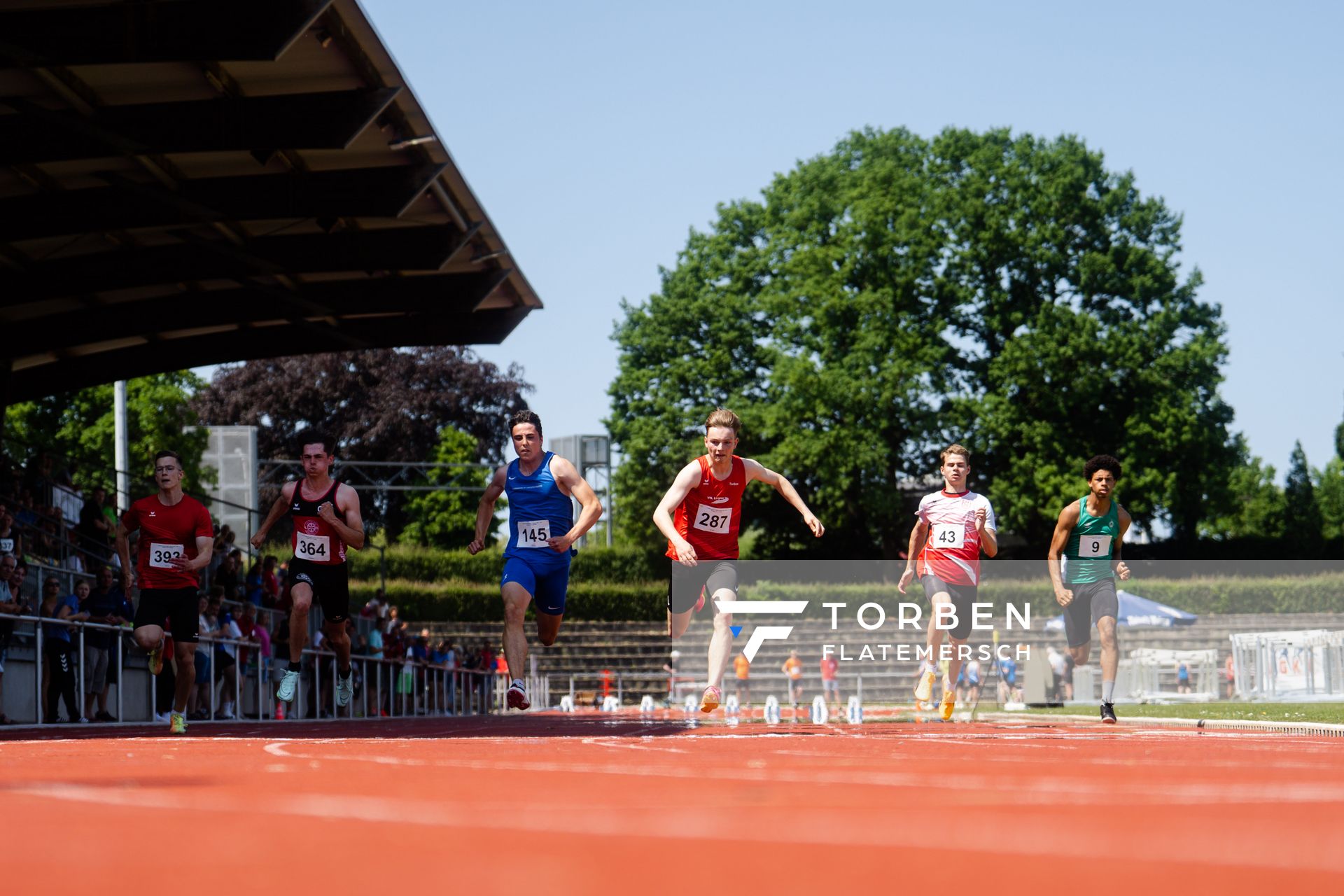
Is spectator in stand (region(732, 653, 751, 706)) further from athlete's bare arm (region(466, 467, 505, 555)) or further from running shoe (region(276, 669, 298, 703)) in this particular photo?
athlete's bare arm (region(466, 467, 505, 555))

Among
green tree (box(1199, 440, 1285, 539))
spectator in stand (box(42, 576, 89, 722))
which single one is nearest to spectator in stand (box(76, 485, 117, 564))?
spectator in stand (box(42, 576, 89, 722))

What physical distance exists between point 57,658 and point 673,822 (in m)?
12.1

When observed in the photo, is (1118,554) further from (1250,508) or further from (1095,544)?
(1250,508)

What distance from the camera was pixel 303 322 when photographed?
65.5 ft

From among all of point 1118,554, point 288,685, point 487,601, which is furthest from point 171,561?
point 487,601

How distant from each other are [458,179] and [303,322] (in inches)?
201

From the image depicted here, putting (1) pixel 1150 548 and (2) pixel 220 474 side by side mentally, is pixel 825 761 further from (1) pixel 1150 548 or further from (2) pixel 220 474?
(1) pixel 1150 548

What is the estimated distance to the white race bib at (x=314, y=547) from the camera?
1170 cm

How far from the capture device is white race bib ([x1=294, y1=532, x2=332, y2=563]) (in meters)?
11.7

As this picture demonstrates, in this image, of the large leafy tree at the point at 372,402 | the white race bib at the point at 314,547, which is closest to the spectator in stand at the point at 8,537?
the white race bib at the point at 314,547

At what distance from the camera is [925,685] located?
1265 centimetres

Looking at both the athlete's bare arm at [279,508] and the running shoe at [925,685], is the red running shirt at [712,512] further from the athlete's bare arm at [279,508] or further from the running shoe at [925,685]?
the athlete's bare arm at [279,508]

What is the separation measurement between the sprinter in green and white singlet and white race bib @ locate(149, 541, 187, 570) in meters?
6.47

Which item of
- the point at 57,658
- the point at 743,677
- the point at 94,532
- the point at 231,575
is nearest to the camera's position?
the point at 57,658
